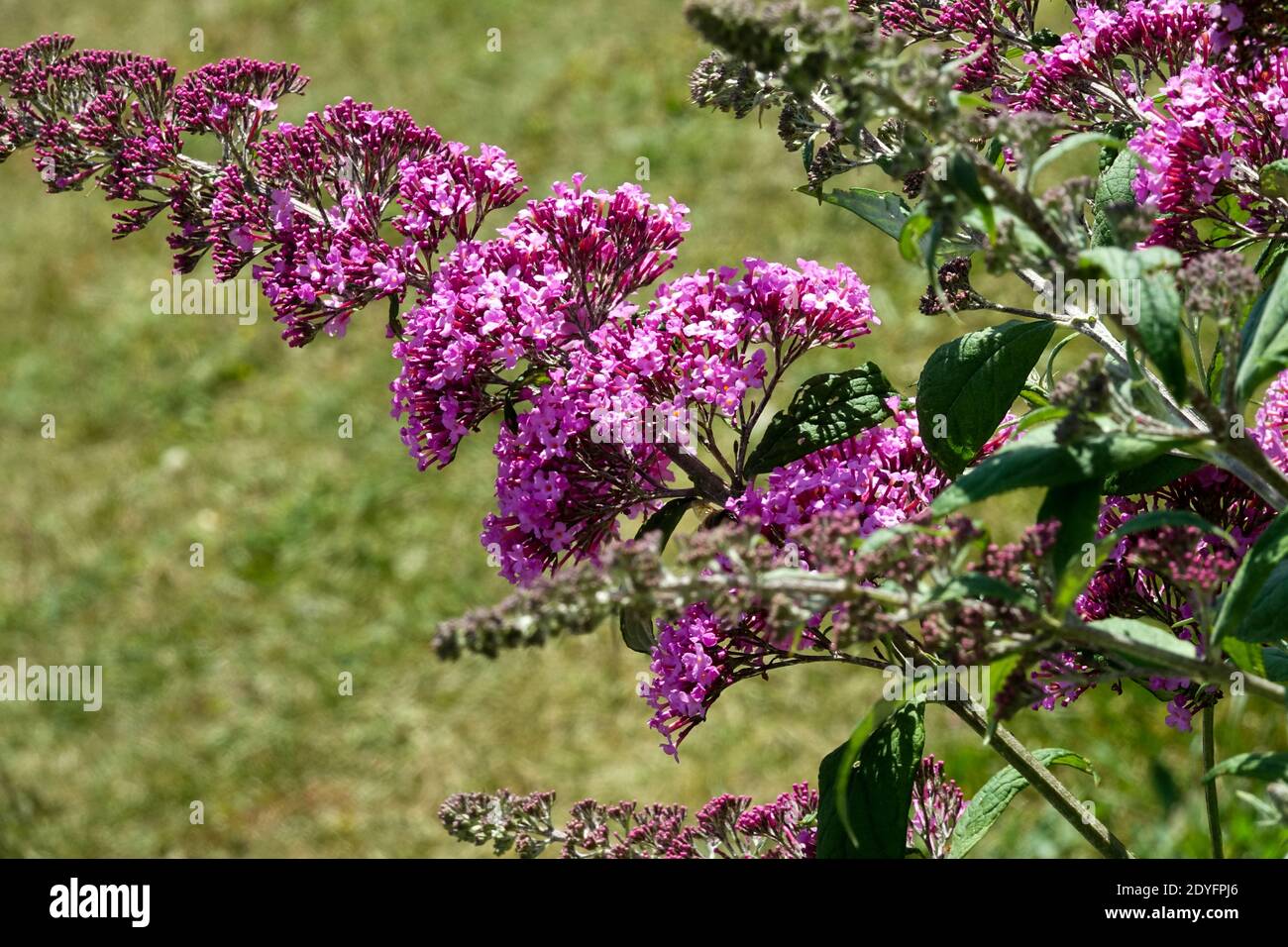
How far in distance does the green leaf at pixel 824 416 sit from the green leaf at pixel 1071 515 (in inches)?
16.6

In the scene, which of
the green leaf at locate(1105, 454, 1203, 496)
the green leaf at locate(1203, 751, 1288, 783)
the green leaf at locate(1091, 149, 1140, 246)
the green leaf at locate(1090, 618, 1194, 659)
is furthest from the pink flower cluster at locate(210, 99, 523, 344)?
the green leaf at locate(1203, 751, 1288, 783)

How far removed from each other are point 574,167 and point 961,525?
19.2 feet

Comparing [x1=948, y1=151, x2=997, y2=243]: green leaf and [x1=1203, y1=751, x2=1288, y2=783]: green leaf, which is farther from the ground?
[x1=948, y1=151, x2=997, y2=243]: green leaf

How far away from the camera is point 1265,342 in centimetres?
115

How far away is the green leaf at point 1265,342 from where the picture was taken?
1115 mm

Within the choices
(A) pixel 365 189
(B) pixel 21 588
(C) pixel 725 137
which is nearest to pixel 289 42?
(C) pixel 725 137

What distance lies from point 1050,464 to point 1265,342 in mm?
222

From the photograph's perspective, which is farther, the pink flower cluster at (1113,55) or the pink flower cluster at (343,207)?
the pink flower cluster at (343,207)

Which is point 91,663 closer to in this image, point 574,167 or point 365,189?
point 574,167

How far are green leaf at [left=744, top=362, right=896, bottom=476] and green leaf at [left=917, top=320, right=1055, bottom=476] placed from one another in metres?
0.08

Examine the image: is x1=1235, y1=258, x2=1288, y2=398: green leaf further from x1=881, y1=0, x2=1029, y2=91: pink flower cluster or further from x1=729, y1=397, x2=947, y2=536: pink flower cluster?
x1=881, y1=0, x2=1029, y2=91: pink flower cluster

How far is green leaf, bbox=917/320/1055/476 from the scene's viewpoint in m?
1.46

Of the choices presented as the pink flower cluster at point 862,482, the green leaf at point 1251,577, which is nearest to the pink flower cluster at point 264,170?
the pink flower cluster at point 862,482

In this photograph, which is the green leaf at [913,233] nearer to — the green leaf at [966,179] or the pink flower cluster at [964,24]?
the green leaf at [966,179]
